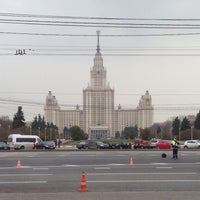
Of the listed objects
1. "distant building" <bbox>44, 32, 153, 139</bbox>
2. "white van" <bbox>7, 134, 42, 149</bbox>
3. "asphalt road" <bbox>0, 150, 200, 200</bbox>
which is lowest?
"asphalt road" <bbox>0, 150, 200, 200</bbox>

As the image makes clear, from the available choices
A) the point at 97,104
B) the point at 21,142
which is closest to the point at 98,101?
the point at 97,104

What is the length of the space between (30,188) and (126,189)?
3.23 metres

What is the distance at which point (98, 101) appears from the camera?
579 feet

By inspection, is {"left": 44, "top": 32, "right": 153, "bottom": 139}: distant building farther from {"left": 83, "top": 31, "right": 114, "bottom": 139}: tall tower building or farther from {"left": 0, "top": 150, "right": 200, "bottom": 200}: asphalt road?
{"left": 0, "top": 150, "right": 200, "bottom": 200}: asphalt road

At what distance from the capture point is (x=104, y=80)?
194000 millimetres

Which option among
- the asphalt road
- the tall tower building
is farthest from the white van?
the tall tower building

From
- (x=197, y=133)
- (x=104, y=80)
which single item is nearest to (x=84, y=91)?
(x=104, y=80)

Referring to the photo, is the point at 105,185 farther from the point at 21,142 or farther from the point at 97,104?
the point at 97,104

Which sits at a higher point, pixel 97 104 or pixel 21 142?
pixel 97 104

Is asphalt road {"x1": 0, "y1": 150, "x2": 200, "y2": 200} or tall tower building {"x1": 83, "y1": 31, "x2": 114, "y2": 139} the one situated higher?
tall tower building {"x1": 83, "y1": 31, "x2": 114, "y2": 139}

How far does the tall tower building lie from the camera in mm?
176625

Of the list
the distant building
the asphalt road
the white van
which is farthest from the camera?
the distant building

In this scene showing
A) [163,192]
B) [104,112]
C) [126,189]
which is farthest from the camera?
[104,112]

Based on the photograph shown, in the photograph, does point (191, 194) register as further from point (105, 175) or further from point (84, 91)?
point (84, 91)
